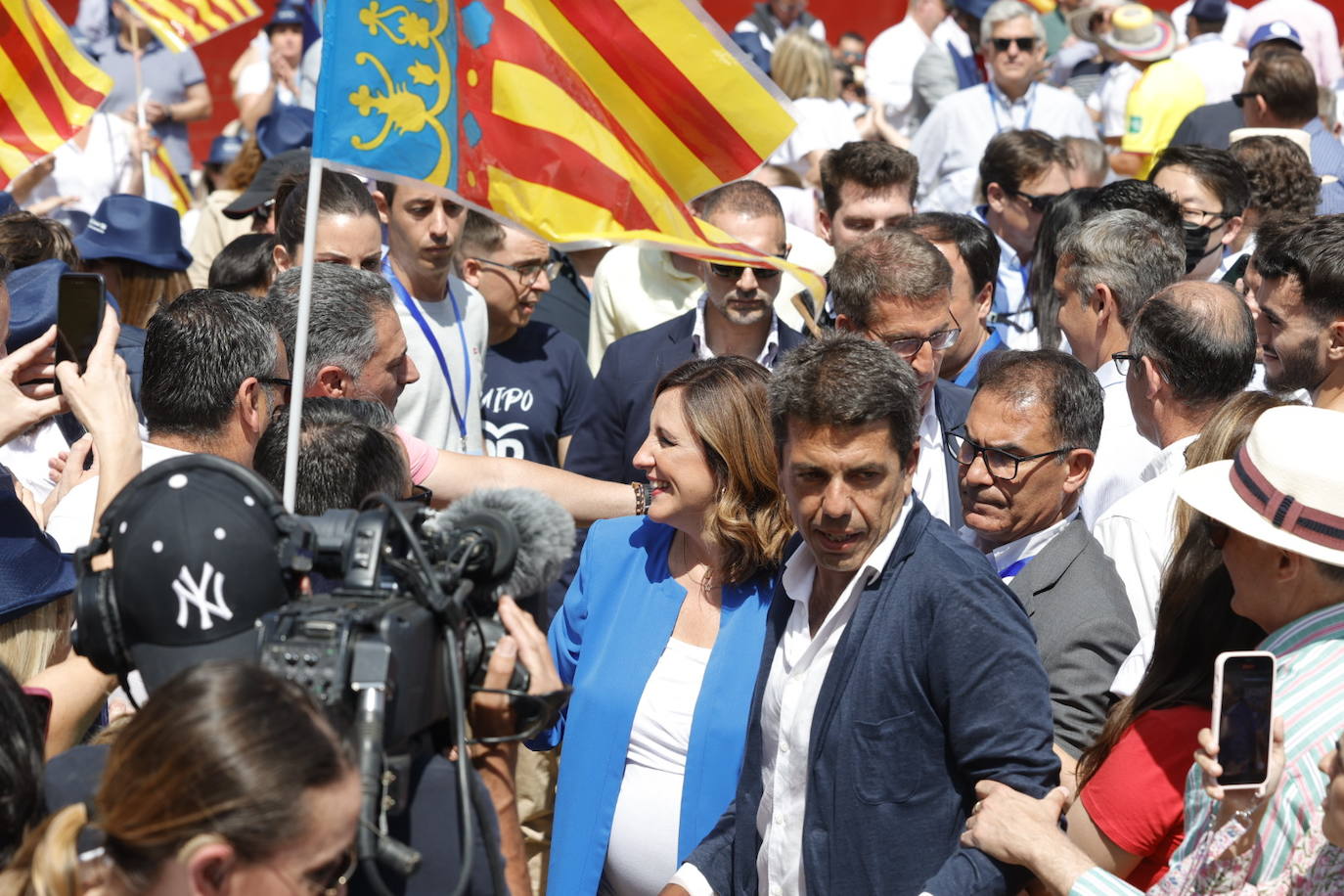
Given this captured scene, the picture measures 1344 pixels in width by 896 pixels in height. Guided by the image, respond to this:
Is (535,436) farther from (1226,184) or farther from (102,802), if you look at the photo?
Result: (102,802)

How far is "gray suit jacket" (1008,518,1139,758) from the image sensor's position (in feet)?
11.3

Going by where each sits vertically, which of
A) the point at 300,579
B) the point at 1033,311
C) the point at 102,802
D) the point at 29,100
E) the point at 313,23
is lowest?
the point at 102,802

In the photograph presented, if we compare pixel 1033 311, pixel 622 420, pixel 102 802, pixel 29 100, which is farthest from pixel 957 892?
pixel 29 100

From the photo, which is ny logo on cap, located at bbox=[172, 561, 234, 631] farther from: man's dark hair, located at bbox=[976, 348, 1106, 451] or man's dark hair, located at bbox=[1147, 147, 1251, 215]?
man's dark hair, located at bbox=[1147, 147, 1251, 215]

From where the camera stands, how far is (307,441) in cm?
339

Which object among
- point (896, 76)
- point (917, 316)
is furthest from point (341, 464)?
point (896, 76)

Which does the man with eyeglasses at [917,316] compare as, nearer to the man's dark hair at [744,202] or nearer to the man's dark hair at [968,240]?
the man's dark hair at [968,240]

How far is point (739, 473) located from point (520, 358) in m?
2.64

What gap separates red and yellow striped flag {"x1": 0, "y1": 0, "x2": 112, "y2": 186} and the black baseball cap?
458 cm

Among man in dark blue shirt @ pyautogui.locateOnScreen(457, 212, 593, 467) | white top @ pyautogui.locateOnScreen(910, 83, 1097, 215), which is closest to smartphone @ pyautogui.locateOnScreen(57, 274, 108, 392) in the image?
man in dark blue shirt @ pyautogui.locateOnScreen(457, 212, 593, 467)

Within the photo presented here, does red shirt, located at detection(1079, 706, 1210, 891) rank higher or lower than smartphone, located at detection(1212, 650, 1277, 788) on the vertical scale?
lower

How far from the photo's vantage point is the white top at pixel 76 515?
3.72 meters

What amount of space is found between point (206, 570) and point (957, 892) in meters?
1.47

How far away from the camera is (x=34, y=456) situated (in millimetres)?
4723
